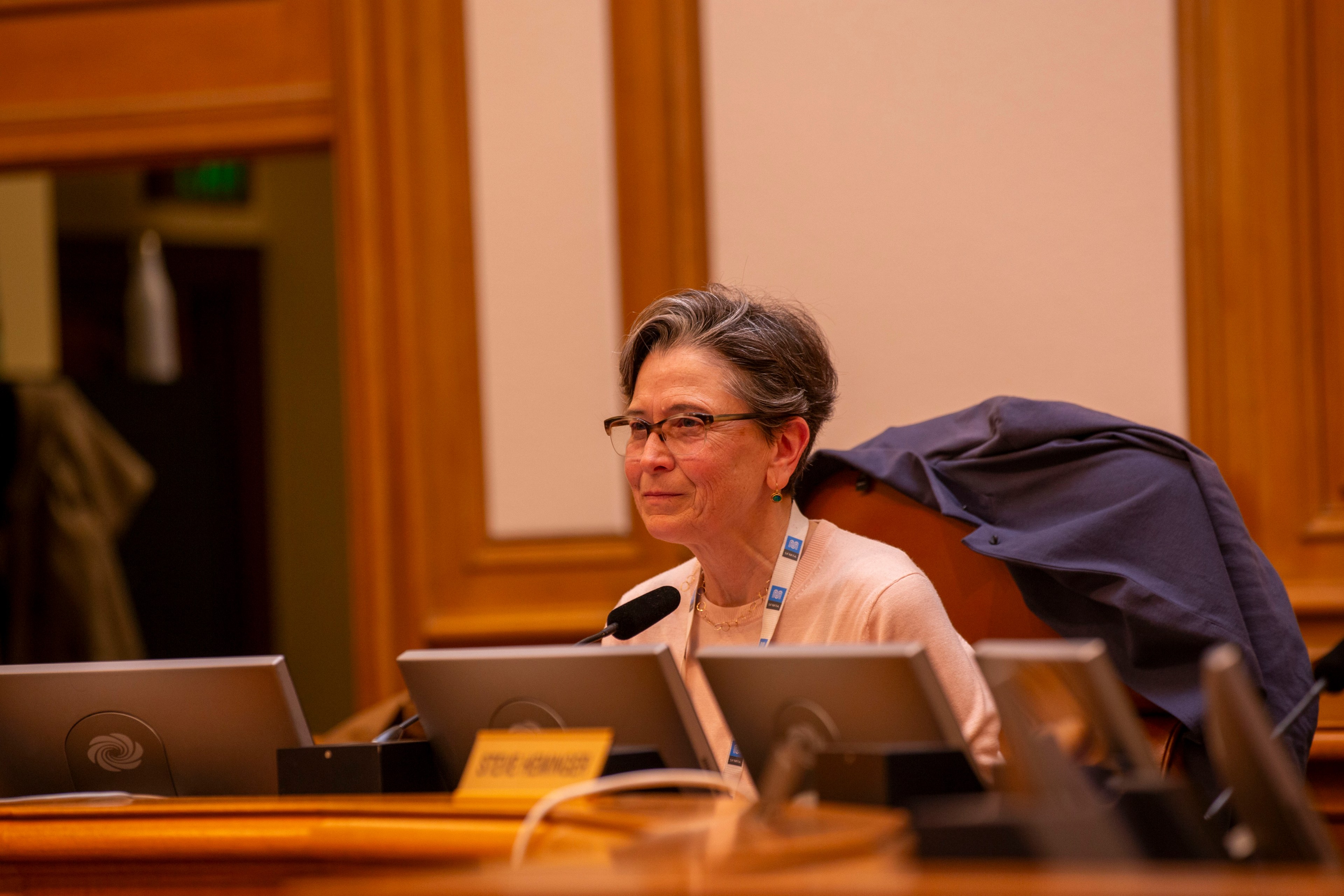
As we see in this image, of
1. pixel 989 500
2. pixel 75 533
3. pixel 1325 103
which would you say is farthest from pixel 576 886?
pixel 75 533

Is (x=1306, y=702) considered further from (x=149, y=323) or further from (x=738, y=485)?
(x=149, y=323)

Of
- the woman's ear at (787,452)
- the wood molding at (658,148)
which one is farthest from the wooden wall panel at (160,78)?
the woman's ear at (787,452)

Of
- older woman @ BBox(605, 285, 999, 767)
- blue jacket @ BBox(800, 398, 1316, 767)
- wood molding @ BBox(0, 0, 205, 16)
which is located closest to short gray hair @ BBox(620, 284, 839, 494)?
older woman @ BBox(605, 285, 999, 767)

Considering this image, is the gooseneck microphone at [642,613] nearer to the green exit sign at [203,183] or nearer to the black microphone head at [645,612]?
the black microphone head at [645,612]

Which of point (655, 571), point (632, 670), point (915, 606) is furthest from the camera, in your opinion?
point (655, 571)

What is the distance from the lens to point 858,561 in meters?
1.76

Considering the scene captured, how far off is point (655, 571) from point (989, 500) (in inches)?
38.4

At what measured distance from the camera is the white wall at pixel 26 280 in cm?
467

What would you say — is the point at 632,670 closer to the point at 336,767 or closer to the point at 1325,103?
the point at 336,767

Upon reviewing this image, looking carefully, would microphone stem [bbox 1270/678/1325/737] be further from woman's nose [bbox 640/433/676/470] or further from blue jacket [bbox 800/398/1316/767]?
woman's nose [bbox 640/433/676/470]

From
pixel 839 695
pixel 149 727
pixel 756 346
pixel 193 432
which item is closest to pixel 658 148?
pixel 756 346

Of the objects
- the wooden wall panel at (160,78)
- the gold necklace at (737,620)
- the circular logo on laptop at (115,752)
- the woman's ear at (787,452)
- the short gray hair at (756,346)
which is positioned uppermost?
the wooden wall panel at (160,78)

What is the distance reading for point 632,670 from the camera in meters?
1.23

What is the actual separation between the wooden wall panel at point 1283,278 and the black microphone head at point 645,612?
143 cm
